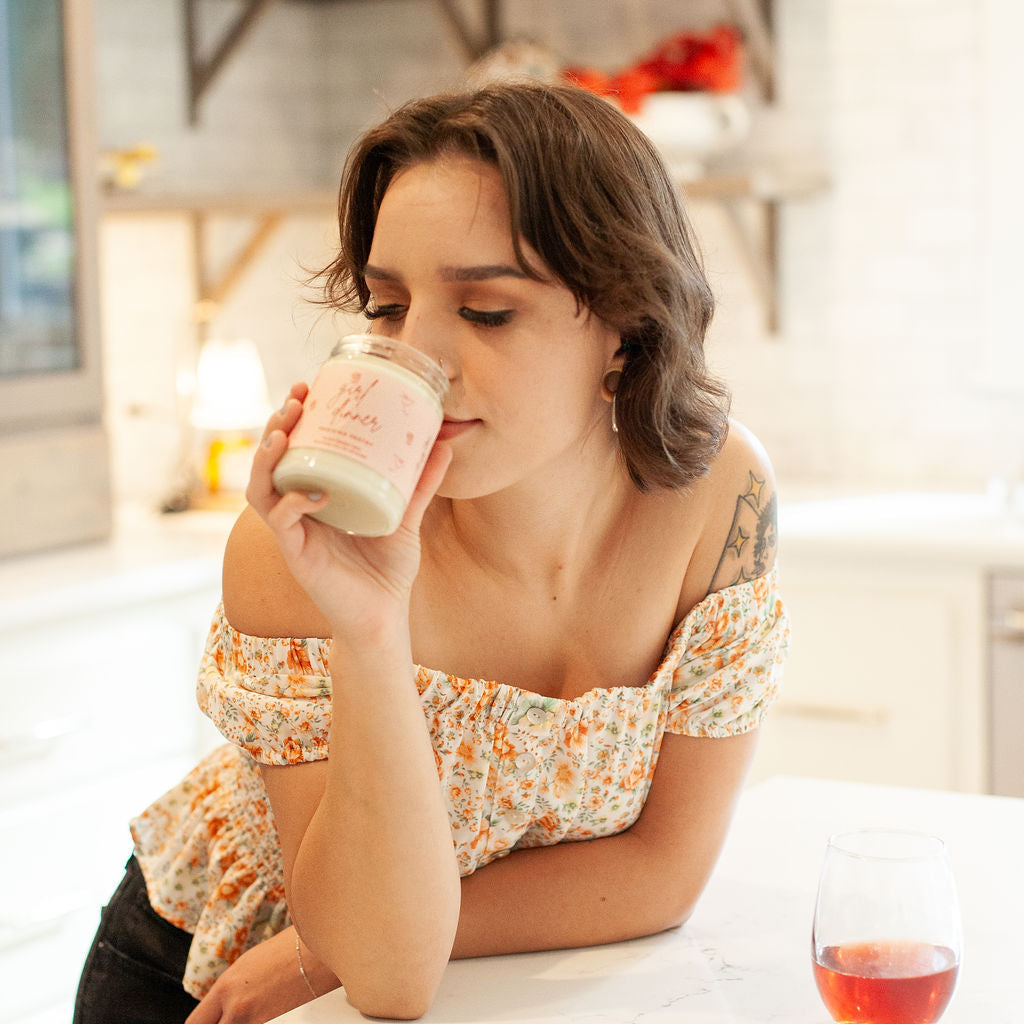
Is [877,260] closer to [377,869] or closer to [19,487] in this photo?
[19,487]

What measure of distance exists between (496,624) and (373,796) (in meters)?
0.23

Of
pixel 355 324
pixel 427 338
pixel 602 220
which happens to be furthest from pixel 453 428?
pixel 355 324

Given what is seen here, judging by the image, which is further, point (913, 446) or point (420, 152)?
point (913, 446)

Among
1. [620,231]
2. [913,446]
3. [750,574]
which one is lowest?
[913,446]

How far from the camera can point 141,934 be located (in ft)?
4.56

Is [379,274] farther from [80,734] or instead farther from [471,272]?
[80,734]

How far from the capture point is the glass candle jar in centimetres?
91

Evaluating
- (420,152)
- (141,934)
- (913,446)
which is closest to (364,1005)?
(141,934)

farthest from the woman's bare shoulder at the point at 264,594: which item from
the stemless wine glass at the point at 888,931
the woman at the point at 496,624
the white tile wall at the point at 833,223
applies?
the white tile wall at the point at 833,223

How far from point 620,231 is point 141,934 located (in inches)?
30.6

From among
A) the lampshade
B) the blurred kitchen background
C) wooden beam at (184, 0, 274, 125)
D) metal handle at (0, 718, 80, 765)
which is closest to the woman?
metal handle at (0, 718, 80, 765)

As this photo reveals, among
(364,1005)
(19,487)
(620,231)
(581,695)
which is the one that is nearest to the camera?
(364,1005)

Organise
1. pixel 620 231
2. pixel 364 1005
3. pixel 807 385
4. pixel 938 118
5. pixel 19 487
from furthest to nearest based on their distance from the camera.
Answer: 1. pixel 807 385
2. pixel 938 118
3. pixel 19 487
4. pixel 620 231
5. pixel 364 1005

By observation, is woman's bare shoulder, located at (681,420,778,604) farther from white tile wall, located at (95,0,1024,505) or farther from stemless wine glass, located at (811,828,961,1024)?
white tile wall, located at (95,0,1024,505)
